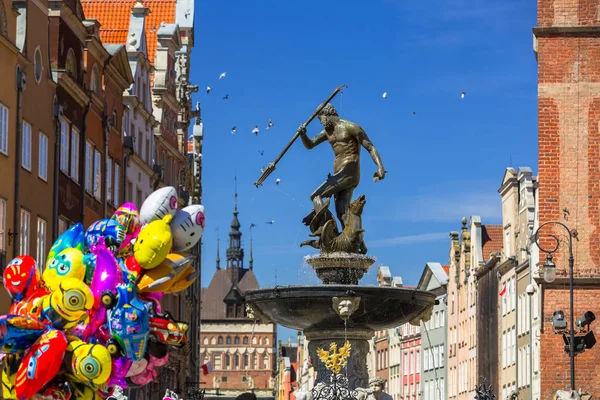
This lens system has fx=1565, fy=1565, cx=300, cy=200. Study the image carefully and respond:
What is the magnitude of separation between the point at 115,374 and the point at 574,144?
2851 centimetres

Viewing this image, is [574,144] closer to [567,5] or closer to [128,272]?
[567,5]

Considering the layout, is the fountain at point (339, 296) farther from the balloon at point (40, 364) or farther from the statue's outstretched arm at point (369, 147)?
the balloon at point (40, 364)

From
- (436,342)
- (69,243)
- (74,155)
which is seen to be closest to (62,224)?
(74,155)

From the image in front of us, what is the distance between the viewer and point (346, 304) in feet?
68.2

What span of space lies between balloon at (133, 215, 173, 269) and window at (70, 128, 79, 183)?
2250 cm

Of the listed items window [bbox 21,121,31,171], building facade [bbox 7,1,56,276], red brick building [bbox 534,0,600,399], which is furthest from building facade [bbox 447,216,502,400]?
window [bbox 21,121,31,171]

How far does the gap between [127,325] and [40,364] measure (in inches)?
41.3

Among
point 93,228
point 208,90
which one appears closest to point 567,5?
point 208,90

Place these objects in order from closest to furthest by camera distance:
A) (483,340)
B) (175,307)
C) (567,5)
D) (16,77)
→ (16,77) < (567,5) < (175,307) < (483,340)

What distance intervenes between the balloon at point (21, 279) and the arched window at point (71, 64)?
22.1 m

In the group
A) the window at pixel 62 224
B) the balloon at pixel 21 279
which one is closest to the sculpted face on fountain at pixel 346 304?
the balloon at pixel 21 279

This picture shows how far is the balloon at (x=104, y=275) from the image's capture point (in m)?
17.8

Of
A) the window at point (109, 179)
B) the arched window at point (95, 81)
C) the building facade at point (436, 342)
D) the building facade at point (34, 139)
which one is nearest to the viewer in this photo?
the building facade at point (34, 139)

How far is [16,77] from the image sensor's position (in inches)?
1321
